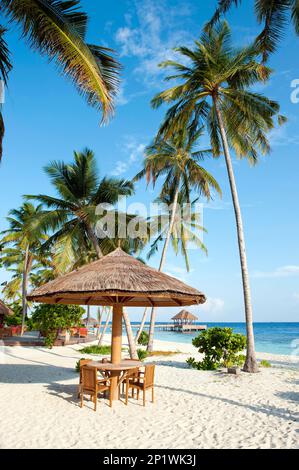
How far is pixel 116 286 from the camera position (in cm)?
598

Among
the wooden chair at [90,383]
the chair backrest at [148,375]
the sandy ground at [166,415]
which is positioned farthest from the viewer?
the chair backrest at [148,375]

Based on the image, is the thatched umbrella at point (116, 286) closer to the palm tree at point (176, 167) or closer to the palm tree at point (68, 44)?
the palm tree at point (68, 44)

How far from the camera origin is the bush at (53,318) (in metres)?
18.4

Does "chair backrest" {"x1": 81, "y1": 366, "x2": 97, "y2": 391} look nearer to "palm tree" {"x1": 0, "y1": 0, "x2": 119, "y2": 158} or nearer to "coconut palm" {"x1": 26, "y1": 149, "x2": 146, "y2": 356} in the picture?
"palm tree" {"x1": 0, "y1": 0, "x2": 119, "y2": 158}

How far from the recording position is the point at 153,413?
20.4 feet

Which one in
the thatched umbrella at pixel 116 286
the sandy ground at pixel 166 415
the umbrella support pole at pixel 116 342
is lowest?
the sandy ground at pixel 166 415

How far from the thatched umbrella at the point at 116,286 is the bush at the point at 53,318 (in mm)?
11064

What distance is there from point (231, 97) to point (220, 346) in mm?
8417

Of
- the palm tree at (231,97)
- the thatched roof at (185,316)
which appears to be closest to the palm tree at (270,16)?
the palm tree at (231,97)

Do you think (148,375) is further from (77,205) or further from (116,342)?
(77,205)

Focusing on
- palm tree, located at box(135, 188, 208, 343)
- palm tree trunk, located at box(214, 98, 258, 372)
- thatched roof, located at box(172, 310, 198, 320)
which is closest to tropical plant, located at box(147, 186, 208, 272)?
palm tree, located at box(135, 188, 208, 343)

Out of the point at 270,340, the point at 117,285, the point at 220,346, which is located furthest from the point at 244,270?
the point at 270,340
